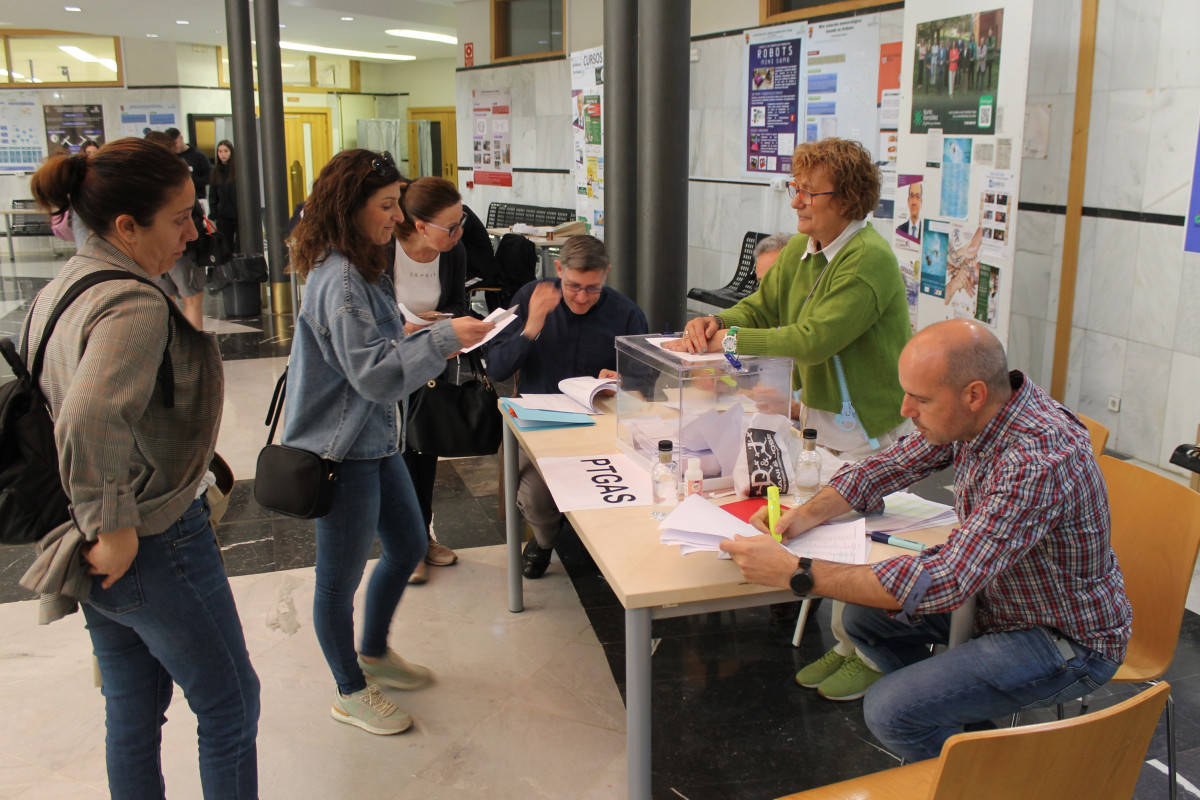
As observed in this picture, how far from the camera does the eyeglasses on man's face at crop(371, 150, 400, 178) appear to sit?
7.47ft

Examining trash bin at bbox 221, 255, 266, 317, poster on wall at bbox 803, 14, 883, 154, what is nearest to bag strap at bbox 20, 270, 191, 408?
poster on wall at bbox 803, 14, 883, 154

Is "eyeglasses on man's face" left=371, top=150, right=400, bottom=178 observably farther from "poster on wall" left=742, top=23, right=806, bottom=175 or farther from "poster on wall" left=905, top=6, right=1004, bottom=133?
"poster on wall" left=742, top=23, right=806, bottom=175

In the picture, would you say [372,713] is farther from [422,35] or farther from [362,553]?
[422,35]

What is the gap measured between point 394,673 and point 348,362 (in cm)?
106

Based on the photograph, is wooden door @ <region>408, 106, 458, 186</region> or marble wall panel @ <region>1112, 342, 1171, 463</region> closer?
marble wall panel @ <region>1112, 342, 1171, 463</region>

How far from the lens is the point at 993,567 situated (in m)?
1.72

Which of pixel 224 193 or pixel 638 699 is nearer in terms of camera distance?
pixel 638 699

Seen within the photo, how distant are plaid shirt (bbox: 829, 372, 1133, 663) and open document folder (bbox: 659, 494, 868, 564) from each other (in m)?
0.16

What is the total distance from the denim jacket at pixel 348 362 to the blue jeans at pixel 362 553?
0.10 meters

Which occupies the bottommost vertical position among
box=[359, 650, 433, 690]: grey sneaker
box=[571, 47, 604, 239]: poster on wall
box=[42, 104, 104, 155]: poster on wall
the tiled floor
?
the tiled floor

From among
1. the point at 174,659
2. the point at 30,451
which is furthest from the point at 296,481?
the point at 30,451

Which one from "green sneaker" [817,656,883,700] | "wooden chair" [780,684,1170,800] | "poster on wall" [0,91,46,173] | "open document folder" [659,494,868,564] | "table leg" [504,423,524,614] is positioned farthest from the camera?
"poster on wall" [0,91,46,173]

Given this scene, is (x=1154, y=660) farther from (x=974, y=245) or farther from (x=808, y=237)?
(x=974, y=245)

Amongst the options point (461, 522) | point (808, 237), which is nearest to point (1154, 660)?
point (808, 237)
